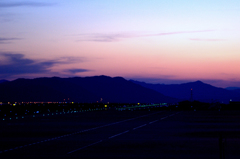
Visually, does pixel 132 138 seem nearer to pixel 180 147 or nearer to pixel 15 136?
pixel 180 147

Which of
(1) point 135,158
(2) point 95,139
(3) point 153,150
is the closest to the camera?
(1) point 135,158

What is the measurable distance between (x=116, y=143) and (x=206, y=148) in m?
5.28

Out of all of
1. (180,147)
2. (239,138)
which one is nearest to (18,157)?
(180,147)

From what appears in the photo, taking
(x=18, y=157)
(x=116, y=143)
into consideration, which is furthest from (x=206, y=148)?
(x=18, y=157)

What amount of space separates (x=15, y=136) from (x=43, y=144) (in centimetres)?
584

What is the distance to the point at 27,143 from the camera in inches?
1091

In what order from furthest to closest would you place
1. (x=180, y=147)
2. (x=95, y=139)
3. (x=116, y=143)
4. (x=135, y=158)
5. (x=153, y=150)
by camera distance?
(x=95, y=139) → (x=116, y=143) → (x=180, y=147) → (x=153, y=150) → (x=135, y=158)

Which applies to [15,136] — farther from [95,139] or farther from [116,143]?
[116,143]

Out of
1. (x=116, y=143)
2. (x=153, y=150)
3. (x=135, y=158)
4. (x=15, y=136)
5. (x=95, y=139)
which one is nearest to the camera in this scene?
(x=135, y=158)

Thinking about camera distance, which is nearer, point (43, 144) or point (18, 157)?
point (18, 157)

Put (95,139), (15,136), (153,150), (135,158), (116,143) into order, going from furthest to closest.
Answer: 1. (15,136)
2. (95,139)
3. (116,143)
4. (153,150)
5. (135,158)

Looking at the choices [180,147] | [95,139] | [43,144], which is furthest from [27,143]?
[180,147]

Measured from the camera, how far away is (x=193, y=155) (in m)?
22.1

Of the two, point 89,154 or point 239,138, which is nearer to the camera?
point 89,154
